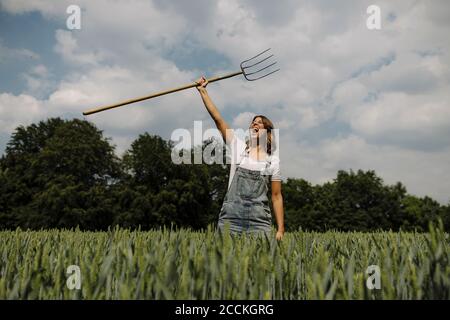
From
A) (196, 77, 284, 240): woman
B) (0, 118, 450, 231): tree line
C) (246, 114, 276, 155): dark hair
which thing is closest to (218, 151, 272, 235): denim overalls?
(196, 77, 284, 240): woman

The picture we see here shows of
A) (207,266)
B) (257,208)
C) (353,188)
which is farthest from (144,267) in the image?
(353,188)

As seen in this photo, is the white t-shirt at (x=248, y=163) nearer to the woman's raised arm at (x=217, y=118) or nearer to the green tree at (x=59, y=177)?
the woman's raised arm at (x=217, y=118)

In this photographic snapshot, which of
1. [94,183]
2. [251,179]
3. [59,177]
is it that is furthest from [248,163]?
[94,183]

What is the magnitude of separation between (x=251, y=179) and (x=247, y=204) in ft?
0.95

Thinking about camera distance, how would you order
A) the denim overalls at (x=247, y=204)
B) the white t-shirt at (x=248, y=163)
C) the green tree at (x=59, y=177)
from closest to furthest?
the denim overalls at (x=247, y=204) < the white t-shirt at (x=248, y=163) < the green tree at (x=59, y=177)

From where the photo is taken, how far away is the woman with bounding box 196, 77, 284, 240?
4.33m

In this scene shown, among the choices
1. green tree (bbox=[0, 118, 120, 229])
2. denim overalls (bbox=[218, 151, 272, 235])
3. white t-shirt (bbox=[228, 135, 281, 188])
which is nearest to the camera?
denim overalls (bbox=[218, 151, 272, 235])

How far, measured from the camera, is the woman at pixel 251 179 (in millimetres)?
4332

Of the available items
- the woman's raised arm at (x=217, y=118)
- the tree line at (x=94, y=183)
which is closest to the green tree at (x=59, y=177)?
the tree line at (x=94, y=183)

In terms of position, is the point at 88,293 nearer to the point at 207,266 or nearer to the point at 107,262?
the point at 107,262

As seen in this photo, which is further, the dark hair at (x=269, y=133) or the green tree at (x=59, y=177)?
the green tree at (x=59, y=177)

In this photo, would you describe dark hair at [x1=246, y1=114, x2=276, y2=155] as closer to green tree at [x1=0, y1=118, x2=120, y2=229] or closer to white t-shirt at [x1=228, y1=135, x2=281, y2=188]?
white t-shirt at [x1=228, y1=135, x2=281, y2=188]
